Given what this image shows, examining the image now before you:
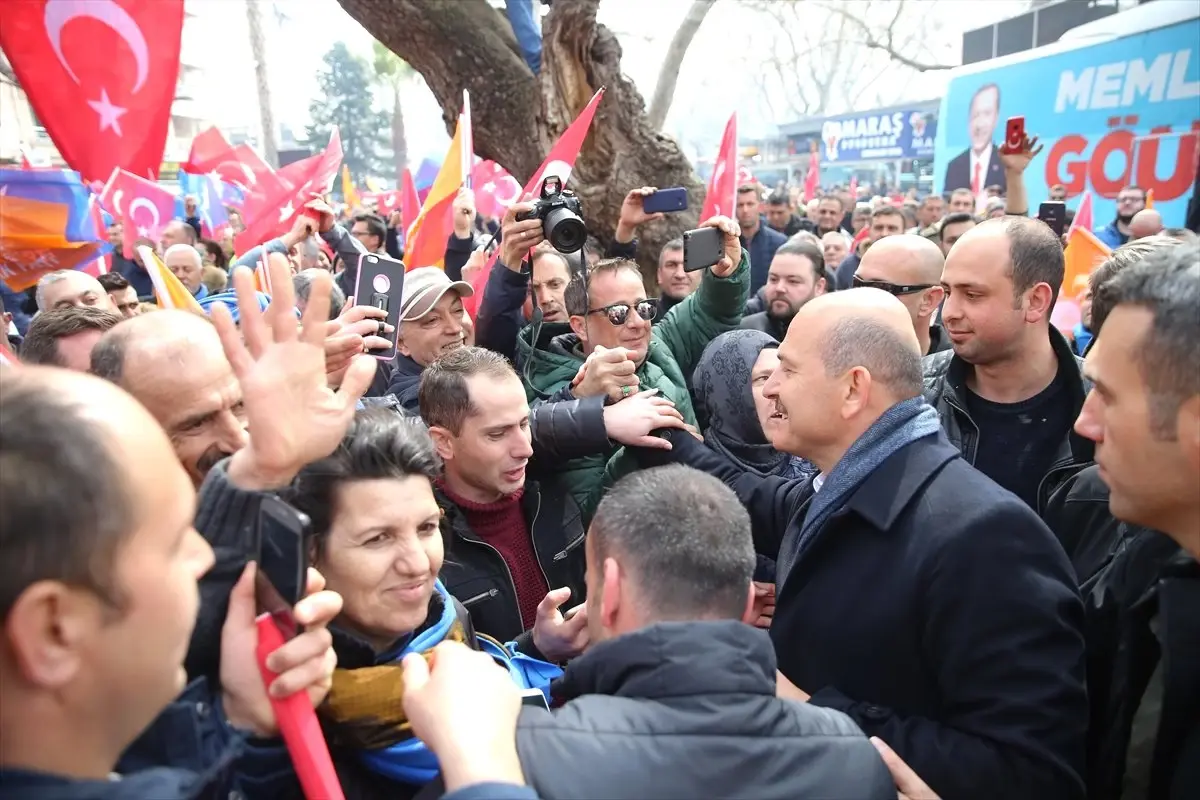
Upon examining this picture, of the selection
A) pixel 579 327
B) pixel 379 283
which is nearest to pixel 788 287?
pixel 579 327

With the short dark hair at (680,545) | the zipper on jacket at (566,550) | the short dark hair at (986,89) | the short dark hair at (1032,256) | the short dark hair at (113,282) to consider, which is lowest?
the zipper on jacket at (566,550)

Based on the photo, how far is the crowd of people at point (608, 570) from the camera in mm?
880

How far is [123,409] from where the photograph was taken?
2.91ft

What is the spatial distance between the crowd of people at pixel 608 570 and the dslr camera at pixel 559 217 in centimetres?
70

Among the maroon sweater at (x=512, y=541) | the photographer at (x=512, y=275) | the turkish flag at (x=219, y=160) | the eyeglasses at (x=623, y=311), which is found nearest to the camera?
the maroon sweater at (x=512, y=541)

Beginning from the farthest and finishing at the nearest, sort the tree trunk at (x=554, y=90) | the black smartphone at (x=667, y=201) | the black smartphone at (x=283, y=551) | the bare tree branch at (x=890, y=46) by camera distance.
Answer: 1. the bare tree branch at (x=890, y=46)
2. the tree trunk at (x=554, y=90)
3. the black smartphone at (x=667, y=201)
4. the black smartphone at (x=283, y=551)

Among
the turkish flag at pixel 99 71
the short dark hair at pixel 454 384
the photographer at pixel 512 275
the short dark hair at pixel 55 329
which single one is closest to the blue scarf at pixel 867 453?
the short dark hair at pixel 454 384

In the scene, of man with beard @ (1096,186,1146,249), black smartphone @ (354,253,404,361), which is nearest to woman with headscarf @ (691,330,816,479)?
black smartphone @ (354,253,404,361)

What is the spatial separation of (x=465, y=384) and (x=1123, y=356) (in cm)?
151

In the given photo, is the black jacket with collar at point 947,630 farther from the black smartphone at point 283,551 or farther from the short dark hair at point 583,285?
the short dark hair at point 583,285

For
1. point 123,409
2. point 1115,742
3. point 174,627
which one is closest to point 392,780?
point 174,627

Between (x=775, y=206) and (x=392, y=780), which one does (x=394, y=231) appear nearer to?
(x=775, y=206)

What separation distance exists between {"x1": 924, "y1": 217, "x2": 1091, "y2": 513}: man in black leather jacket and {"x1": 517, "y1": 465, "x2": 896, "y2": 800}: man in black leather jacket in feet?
5.27

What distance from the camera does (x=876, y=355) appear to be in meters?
1.86
